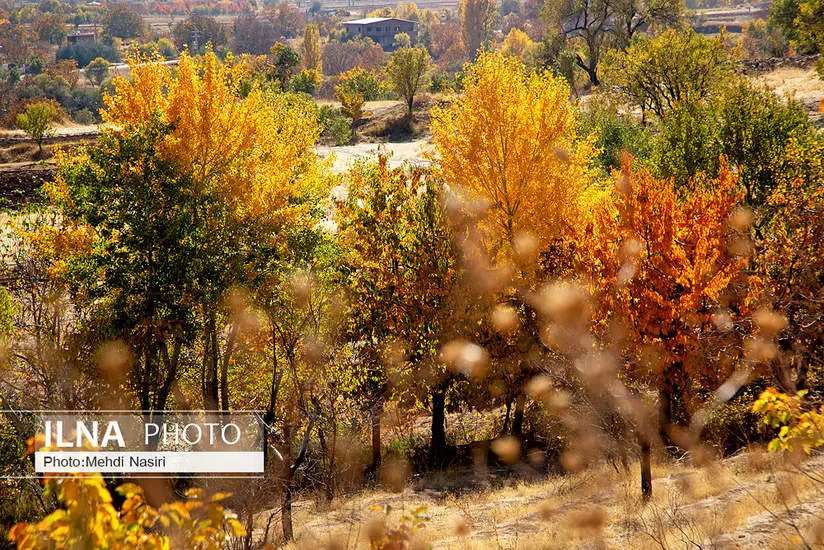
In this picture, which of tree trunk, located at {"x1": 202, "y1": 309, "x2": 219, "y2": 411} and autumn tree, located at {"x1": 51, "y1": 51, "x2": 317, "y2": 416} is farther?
tree trunk, located at {"x1": 202, "y1": 309, "x2": 219, "y2": 411}

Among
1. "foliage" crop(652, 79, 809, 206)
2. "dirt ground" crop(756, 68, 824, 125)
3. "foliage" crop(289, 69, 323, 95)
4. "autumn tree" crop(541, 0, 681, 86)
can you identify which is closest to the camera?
"foliage" crop(652, 79, 809, 206)

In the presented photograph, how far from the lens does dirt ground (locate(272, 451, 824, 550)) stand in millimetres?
8852

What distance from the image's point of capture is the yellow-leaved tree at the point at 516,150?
20.1 m

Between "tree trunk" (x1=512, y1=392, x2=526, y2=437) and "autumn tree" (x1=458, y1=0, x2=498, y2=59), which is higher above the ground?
"autumn tree" (x1=458, y1=0, x2=498, y2=59)

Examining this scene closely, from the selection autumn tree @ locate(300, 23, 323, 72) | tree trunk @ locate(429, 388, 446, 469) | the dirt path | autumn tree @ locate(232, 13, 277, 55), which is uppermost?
autumn tree @ locate(232, 13, 277, 55)

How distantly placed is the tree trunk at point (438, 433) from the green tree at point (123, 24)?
199 metres

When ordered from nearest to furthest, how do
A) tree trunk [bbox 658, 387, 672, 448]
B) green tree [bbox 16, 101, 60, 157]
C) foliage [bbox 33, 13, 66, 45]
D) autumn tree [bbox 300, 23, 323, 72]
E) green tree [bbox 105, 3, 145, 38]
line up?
tree trunk [bbox 658, 387, 672, 448] < green tree [bbox 16, 101, 60, 157] < autumn tree [bbox 300, 23, 323, 72] < foliage [bbox 33, 13, 66, 45] < green tree [bbox 105, 3, 145, 38]

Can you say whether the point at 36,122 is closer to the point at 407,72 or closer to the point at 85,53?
the point at 407,72

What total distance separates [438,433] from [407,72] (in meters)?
51.9

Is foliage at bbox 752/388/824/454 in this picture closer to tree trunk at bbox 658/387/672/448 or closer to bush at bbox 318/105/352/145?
tree trunk at bbox 658/387/672/448

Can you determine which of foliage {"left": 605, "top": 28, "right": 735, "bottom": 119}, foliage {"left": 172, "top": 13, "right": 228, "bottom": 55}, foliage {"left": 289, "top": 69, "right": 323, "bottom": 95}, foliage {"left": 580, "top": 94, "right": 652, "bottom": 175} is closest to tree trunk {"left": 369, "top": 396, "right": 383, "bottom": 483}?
foliage {"left": 580, "top": 94, "right": 652, "bottom": 175}

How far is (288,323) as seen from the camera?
1492 centimetres

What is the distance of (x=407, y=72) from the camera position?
216 ft

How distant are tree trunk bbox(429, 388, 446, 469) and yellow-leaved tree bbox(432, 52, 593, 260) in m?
5.05
